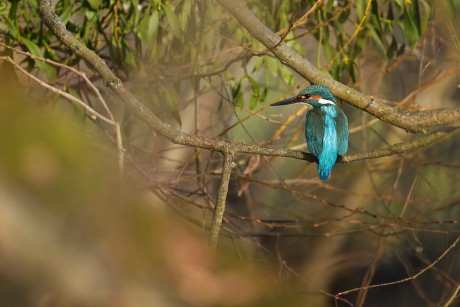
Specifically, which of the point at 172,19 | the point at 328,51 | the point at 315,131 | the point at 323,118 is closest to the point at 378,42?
the point at 328,51

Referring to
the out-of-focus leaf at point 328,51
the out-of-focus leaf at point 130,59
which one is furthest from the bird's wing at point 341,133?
the out-of-focus leaf at point 130,59

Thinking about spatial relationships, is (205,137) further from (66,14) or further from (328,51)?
(328,51)

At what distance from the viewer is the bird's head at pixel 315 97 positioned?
3854 mm

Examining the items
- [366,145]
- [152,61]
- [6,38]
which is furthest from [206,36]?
[366,145]

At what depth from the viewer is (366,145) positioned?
6320mm

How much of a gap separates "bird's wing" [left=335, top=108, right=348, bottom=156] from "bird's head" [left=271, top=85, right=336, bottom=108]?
0.14 meters

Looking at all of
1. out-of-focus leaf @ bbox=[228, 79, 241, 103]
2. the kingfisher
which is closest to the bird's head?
the kingfisher

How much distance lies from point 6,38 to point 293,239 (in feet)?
16.1

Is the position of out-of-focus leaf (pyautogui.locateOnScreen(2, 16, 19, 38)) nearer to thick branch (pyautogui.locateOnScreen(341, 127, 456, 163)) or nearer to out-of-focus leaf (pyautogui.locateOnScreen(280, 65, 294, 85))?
out-of-focus leaf (pyautogui.locateOnScreen(280, 65, 294, 85))

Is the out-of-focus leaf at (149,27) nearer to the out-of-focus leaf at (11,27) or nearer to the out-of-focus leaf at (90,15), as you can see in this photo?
the out-of-focus leaf at (90,15)

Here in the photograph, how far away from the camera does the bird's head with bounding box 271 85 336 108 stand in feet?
12.6

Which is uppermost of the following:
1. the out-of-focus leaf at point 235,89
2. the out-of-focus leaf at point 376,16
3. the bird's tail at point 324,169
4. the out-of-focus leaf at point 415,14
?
the out-of-focus leaf at point 376,16

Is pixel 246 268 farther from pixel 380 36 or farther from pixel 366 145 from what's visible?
pixel 366 145

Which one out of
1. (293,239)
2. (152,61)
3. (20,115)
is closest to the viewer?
(20,115)
